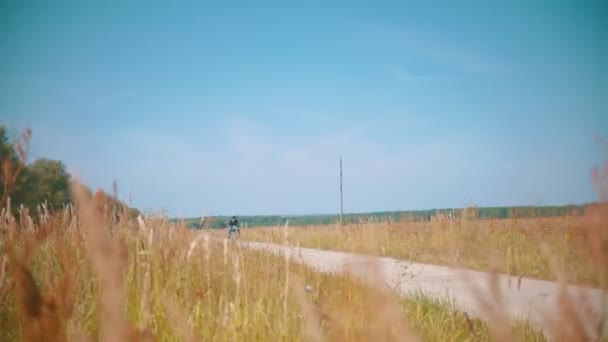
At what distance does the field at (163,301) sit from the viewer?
23.1 inches

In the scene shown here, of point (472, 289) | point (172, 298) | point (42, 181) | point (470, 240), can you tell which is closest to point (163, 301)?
point (472, 289)

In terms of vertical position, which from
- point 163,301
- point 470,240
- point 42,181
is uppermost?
point 42,181

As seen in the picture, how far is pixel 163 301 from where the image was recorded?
744 mm

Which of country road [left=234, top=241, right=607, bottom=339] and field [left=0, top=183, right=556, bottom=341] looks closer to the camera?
field [left=0, top=183, right=556, bottom=341]

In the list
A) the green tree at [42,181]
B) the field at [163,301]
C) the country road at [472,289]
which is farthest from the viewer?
the green tree at [42,181]

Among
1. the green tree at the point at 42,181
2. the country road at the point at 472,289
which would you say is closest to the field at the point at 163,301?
the country road at the point at 472,289

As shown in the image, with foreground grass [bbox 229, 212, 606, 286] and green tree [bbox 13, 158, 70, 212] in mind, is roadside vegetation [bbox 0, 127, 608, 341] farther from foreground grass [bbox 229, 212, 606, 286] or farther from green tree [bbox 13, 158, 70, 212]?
green tree [bbox 13, 158, 70, 212]

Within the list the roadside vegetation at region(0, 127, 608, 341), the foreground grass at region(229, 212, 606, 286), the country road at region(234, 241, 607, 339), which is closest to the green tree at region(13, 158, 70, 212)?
the foreground grass at region(229, 212, 606, 286)

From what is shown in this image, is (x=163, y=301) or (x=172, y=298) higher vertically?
(x=163, y=301)

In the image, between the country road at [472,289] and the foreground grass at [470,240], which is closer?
the country road at [472,289]

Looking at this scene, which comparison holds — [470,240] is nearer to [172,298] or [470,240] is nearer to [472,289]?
[172,298]

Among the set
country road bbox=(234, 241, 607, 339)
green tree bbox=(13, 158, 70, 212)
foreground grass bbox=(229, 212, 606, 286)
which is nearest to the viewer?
country road bbox=(234, 241, 607, 339)

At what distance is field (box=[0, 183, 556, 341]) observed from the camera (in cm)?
59

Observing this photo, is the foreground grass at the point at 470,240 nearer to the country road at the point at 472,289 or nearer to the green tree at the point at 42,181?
the country road at the point at 472,289
